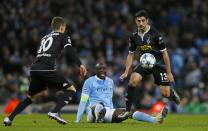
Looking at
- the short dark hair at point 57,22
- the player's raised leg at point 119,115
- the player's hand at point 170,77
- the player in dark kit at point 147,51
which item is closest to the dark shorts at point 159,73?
the player in dark kit at point 147,51

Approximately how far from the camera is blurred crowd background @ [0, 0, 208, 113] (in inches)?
1011

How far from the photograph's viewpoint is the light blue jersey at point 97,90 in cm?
1614

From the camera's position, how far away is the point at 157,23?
97.2 feet

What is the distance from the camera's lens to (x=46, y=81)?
1466 cm

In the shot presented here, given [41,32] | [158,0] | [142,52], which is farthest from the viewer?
[158,0]

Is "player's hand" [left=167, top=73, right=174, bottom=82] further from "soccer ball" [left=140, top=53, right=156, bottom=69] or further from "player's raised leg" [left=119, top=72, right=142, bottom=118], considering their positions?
"player's raised leg" [left=119, top=72, right=142, bottom=118]

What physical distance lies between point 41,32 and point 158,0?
209 inches

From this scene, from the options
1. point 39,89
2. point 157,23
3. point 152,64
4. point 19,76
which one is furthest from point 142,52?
point 157,23

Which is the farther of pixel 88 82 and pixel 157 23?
pixel 157 23

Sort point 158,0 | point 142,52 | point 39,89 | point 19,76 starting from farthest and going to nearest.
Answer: point 158,0
point 19,76
point 142,52
point 39,89

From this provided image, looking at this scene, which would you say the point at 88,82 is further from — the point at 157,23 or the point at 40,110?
the point at 157,23

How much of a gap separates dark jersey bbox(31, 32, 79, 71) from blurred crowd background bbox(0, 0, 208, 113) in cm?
954

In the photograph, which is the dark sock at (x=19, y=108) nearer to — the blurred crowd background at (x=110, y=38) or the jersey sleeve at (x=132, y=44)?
the jersey sleeve at (x=132, y=44)

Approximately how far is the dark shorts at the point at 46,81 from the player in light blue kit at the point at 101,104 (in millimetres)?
1154
